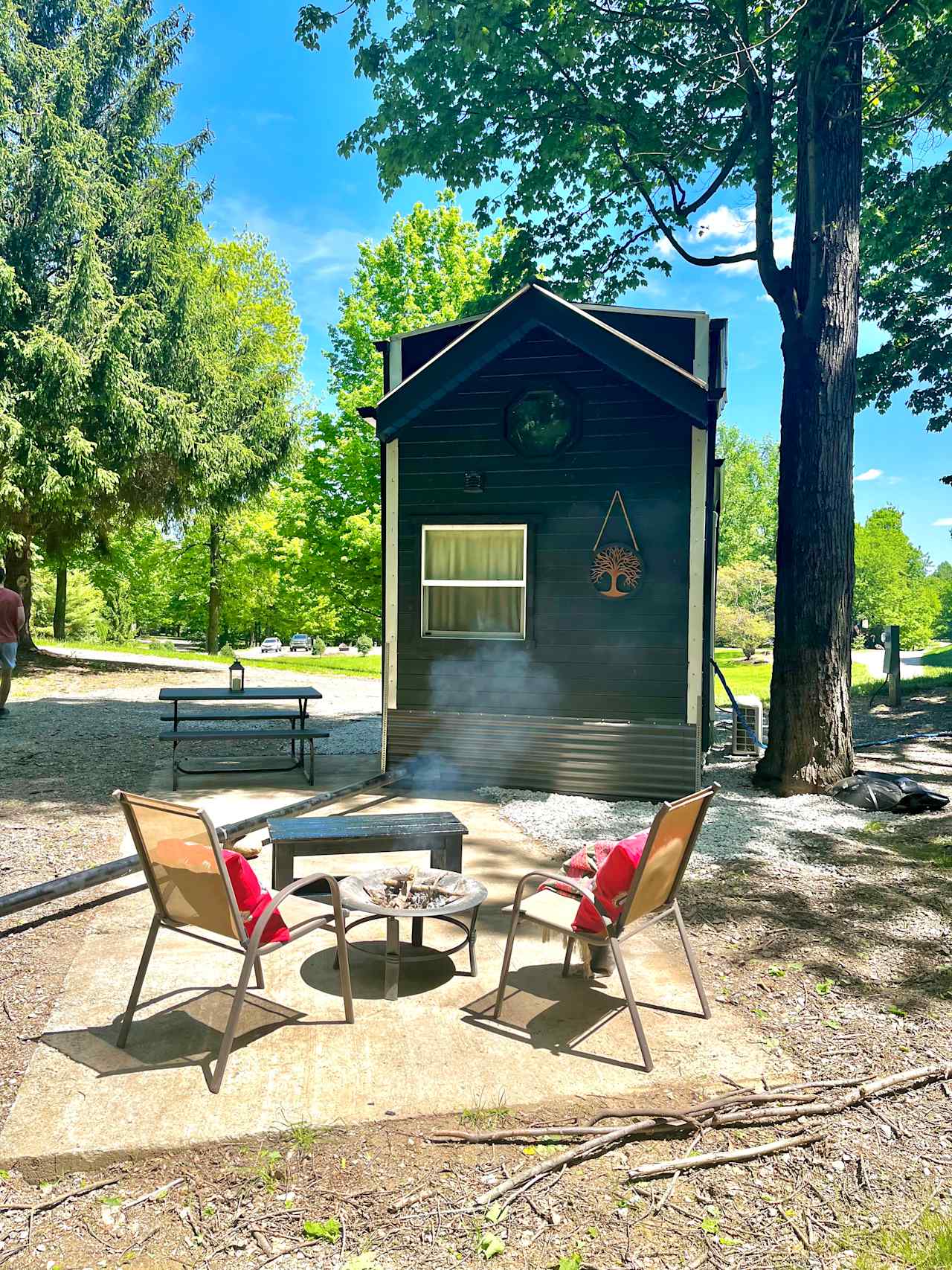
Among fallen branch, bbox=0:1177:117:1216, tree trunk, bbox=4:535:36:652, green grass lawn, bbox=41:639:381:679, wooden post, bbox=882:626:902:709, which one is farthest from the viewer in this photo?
green grass lawn, bbox=41:639:381:679

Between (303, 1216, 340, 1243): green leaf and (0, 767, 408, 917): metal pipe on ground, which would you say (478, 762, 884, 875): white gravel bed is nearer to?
(0, 767, 408, 917): metal pipe on ground

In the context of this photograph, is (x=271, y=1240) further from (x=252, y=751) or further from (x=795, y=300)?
(x=795, y=300)

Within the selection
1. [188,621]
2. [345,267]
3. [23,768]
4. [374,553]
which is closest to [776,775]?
[23,768]

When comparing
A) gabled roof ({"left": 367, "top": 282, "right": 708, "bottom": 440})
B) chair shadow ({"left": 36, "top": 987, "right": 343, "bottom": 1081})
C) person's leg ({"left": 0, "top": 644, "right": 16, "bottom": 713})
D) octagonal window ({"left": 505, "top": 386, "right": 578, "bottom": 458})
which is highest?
gabled roof ({"left": 367, "top": 282, "right": 708, "bottom": 440})

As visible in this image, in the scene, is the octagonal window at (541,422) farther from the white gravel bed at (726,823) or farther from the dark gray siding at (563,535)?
the white gravel bed at (726,823)

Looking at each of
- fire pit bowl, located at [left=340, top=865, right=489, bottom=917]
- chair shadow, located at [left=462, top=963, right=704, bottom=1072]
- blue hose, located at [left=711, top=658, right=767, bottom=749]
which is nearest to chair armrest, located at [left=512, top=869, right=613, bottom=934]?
fire pit bowl, located at [left=340, top=865, right=489, bottom=917]

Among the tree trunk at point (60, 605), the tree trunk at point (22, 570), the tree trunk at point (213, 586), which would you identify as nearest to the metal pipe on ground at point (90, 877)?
the tree trunk at point (22, 570)

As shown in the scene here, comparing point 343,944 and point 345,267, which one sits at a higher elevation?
point 345,267

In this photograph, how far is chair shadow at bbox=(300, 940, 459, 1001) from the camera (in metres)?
3.95

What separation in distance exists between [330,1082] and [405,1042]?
412mm

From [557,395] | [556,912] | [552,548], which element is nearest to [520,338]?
[557,395]

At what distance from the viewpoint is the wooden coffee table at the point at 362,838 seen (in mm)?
4305

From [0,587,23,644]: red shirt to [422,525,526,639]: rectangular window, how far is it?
6459 mm

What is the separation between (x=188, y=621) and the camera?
174 ft
